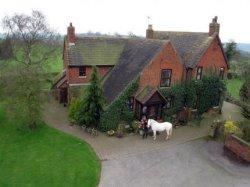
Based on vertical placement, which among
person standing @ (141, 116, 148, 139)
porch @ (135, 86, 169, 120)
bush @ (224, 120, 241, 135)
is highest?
porch @ (135, 86, 169, 120)

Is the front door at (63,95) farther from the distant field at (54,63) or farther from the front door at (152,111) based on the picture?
the distant field at (54,63)

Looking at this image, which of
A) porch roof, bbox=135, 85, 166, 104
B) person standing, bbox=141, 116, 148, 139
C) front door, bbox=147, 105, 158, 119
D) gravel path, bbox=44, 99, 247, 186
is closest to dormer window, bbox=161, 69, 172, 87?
porch roof, bbox=135, 85, 166, 104

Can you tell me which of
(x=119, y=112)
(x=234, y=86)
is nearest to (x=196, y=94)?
(x=119, y=112)

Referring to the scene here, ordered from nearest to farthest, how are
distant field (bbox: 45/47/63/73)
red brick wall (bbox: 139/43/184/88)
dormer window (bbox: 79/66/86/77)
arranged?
red brick wall (bbox: 139/43/184/88) → dormer window (bbox: 79/66/86/77) → distant field (bbox: 45/47/63/73)

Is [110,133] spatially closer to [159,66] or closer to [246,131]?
[159,66]

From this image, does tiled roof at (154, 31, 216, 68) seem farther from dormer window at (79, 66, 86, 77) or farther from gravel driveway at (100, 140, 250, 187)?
dormer window at (79, 66, 86, 77)

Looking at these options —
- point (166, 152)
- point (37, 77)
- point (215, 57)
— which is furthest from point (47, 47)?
point (166, 152)
